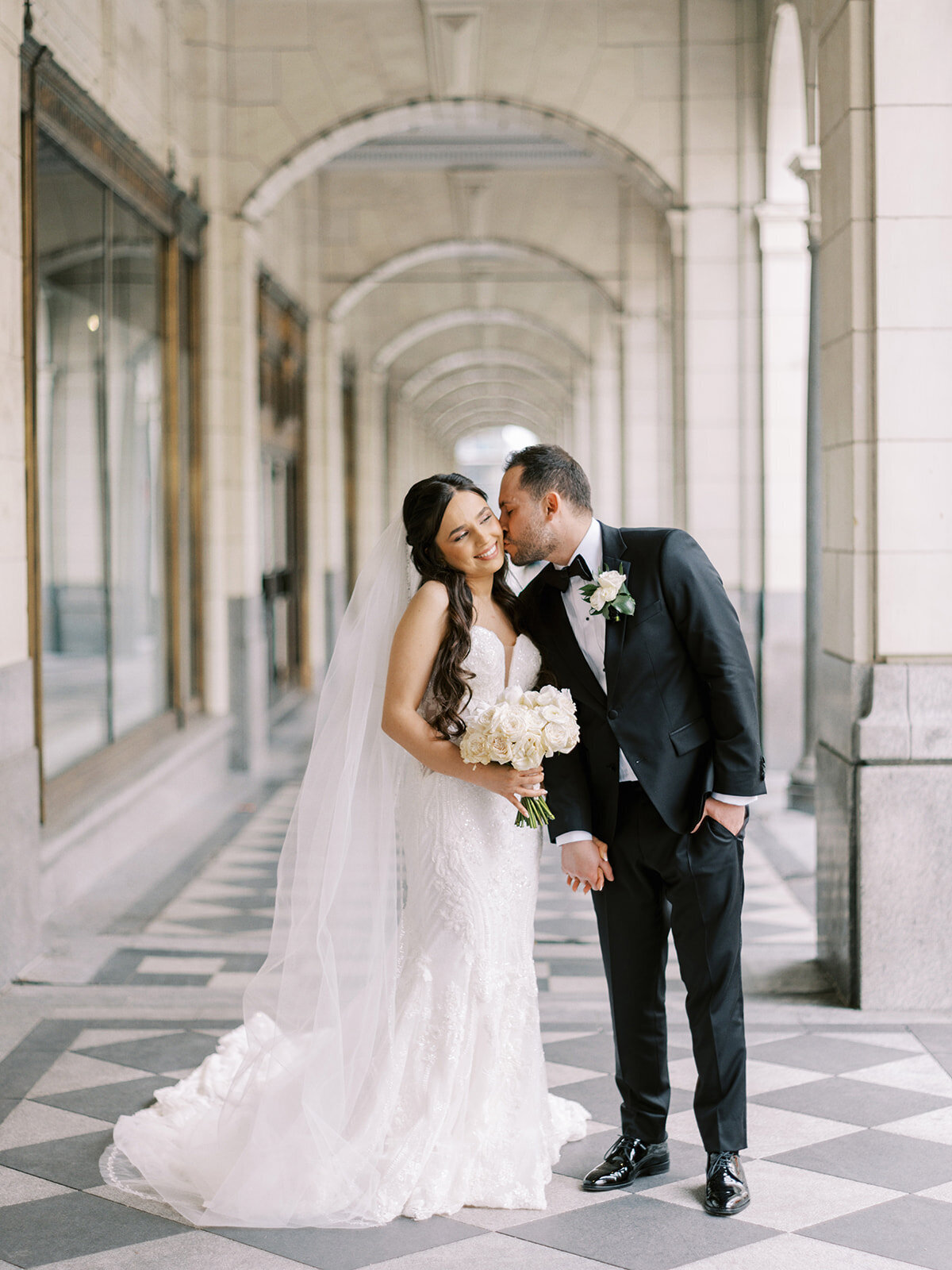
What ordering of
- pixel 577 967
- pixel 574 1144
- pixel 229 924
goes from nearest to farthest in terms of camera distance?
pixel 574 1144
pixel 577 967
pixel 229 924

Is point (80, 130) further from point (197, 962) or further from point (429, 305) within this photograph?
point (429, 305)

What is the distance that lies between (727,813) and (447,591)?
862mm

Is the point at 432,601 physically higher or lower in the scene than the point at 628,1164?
higher

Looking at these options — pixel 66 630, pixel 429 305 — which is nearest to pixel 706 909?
pixel 66 630

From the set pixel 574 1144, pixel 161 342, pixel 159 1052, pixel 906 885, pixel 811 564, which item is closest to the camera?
pixel 574 1144

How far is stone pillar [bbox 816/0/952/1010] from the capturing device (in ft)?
14.5

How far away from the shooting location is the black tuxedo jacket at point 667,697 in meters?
3.12

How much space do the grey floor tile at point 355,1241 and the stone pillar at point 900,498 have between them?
199cm

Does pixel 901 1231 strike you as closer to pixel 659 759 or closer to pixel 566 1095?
pixel 566 1095

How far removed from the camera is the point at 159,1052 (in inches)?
165

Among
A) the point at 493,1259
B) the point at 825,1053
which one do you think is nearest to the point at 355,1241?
the point at 493,1259

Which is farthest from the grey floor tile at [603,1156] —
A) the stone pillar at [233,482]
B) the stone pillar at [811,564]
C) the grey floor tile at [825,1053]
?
the stone pillar at [233,482]

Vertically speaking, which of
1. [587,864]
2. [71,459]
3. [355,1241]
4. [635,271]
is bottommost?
[355,1241]

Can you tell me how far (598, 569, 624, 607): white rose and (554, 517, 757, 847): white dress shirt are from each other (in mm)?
110
